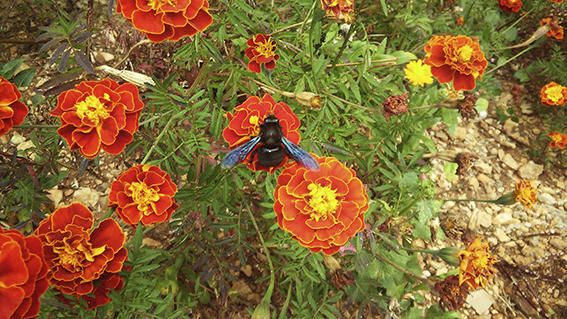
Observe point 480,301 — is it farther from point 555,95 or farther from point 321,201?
point 321,201

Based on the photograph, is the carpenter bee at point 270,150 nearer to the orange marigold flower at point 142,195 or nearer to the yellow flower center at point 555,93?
the orange marigold flower at point 142,195

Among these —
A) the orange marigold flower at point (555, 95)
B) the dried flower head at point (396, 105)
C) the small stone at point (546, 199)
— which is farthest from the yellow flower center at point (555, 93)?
the dried flower head at point (396, 105)

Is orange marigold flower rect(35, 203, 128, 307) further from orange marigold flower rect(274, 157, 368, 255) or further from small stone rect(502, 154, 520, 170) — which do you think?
small stone rect(502, 154, 520, 170)

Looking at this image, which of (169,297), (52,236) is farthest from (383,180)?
(52,236)

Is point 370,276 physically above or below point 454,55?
below

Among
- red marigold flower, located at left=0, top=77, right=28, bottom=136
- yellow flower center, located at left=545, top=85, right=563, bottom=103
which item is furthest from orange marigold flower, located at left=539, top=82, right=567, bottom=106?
red marigold flower, located at left=0, top=77, right=28, bottom=136

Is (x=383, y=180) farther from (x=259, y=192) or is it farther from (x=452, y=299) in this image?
(x=452, y=299)
